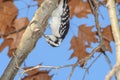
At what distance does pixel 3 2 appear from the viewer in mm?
1284

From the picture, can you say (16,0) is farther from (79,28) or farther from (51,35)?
(79,28)

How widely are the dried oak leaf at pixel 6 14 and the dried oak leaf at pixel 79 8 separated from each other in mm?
240

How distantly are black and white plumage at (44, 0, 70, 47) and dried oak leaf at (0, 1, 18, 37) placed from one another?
0.62ft

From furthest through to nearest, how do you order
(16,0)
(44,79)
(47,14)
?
(44,79)
(16,0)
(47,14)

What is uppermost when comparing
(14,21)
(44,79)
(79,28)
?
(14,21)

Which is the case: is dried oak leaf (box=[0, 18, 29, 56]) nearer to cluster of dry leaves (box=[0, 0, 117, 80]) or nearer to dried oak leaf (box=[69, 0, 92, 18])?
cluster of dry leaves (box=[0, 0, 117, 80])

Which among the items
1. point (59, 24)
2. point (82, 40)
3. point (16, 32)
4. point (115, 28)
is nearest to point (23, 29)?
point (16, 32)

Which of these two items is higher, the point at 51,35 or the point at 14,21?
the point at 14,21

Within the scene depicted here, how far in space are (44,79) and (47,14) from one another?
1.33 ft

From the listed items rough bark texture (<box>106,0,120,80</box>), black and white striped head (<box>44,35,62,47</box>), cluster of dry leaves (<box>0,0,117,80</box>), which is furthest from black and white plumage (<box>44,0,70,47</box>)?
rough bark texture (<box>106,0,120,80</box>)

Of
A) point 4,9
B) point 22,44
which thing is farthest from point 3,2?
point 22,44

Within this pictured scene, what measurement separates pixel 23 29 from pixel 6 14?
3.5 inches

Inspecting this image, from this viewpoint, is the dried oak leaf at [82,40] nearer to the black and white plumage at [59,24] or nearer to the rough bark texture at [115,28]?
the black and white plumage at [59,24]

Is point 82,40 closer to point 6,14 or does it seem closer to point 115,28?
point 6,14
